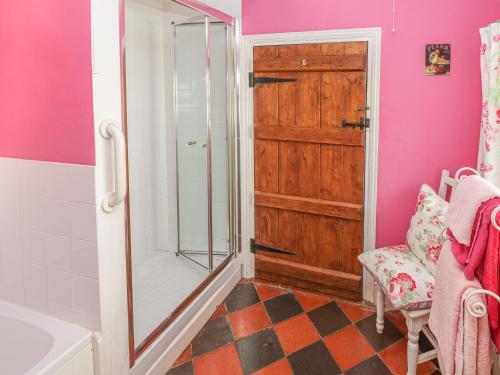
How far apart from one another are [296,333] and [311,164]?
1.10 m

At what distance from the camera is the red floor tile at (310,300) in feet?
9.12

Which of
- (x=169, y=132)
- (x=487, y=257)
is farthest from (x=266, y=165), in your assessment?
(x=487, y=257)

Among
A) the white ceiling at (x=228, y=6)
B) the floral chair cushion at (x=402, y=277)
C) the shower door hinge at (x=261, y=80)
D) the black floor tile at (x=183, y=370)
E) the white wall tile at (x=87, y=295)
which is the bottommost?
the black floor tile at (x=183, y=370)

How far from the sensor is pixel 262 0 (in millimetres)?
2812

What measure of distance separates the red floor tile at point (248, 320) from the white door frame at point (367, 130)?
477 mm

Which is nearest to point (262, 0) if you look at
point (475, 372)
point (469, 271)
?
point (469, 271)

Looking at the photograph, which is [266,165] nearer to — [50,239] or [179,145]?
[179,145]

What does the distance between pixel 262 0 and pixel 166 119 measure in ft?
3.81

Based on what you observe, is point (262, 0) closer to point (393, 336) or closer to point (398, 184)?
point (398, 184)

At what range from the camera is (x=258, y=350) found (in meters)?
2.29

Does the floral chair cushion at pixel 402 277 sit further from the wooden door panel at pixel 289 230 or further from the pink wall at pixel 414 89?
the wooden door panel at pixel 289 230

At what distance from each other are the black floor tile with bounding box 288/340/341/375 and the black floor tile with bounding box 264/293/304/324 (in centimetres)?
34

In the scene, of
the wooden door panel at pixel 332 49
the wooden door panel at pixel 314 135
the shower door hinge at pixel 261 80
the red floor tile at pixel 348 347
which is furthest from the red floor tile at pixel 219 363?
the wooden door panel at pixel 332 49

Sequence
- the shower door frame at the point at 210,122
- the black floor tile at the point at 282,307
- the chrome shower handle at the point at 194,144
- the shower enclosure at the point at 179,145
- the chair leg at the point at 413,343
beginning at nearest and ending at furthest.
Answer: the chair leg at the point at 413,343 → the black floor tile at the point at 282,307 → the shower door frame at the point at 210,122 → the shower enclosure at the point at 179,145 → the chrome shower handle at the point at 194,144
